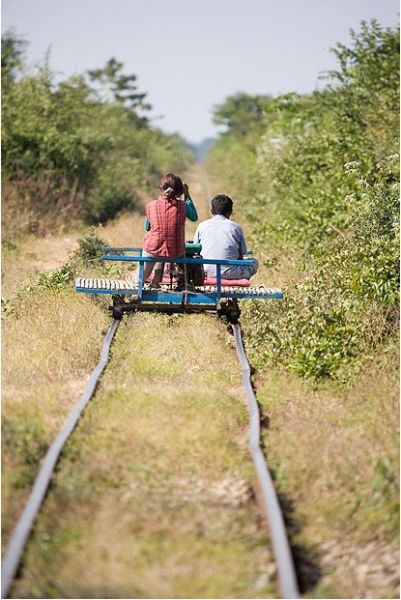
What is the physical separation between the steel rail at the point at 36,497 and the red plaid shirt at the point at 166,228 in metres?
2.96

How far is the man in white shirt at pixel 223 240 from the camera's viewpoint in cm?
1167

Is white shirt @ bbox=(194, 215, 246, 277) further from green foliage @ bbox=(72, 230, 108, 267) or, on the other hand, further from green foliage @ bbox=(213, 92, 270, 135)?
green foliage @ bbox=(213, 92, 270, 135)

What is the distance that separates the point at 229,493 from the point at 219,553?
1009mm

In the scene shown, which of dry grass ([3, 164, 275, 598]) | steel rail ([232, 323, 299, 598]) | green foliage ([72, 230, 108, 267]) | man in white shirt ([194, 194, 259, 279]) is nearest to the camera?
steel rail ([232, 323, 299, 598])

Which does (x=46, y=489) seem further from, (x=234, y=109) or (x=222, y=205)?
(x=234, y=109)

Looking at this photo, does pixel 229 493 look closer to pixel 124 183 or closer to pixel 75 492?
pixel 75 492

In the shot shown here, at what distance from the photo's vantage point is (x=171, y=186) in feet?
36.3

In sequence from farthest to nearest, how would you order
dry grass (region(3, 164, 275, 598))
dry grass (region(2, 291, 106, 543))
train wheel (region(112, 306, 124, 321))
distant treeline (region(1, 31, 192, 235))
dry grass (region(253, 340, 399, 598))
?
distant treeline (region(1, 31, 192, 235)) → train wheel (region(112, 306, 124, 321)) → dry grass (region(2, 291, 106, 543)) → dry grass (region(253, 340, 399, 598)) → dry grass (region(3, 164, 275, 598))

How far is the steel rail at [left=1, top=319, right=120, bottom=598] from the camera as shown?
496 centimetres

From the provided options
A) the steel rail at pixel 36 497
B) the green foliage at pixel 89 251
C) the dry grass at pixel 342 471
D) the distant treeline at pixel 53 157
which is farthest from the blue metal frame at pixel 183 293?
the distant treeline at pixel 53 157

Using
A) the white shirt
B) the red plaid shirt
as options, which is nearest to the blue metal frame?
the red plaid shirt

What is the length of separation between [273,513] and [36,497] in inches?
57.4

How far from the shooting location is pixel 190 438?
7.20 m

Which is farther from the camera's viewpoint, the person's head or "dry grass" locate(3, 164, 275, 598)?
the person's head
